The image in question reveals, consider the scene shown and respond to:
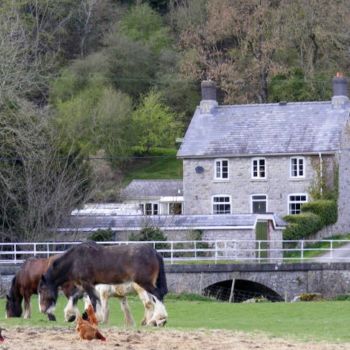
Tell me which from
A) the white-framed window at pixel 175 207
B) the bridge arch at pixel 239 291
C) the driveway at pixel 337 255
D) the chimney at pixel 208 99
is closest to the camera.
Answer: the bridge arch at pixel 239 291

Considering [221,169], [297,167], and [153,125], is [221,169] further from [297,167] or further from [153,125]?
[153,125]

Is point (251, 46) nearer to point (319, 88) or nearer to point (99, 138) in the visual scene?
point (319, 88)

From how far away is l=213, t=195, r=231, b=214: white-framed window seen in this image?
218ft

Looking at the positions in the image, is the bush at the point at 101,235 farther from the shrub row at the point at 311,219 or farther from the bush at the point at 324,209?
the bush at the point at 324,209

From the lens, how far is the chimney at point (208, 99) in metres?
67.9

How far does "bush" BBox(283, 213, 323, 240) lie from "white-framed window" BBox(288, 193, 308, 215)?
338cm

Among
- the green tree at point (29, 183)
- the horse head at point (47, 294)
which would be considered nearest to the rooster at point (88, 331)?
the horse head at point (47, 294)

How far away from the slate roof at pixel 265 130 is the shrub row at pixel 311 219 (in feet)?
10.1

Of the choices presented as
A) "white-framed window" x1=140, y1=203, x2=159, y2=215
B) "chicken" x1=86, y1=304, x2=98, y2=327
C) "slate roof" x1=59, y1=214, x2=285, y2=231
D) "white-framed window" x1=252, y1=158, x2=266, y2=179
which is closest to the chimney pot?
"white-framed window" x1=252, y1=158, x2=266, y2=179

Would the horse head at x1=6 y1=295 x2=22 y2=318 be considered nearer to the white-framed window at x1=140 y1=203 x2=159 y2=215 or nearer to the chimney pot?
the chimney pot

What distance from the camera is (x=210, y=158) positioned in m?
66.2

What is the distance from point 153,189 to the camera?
7525 cm

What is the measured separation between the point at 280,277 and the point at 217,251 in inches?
133

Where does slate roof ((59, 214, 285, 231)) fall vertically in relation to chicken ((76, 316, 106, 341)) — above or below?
above
